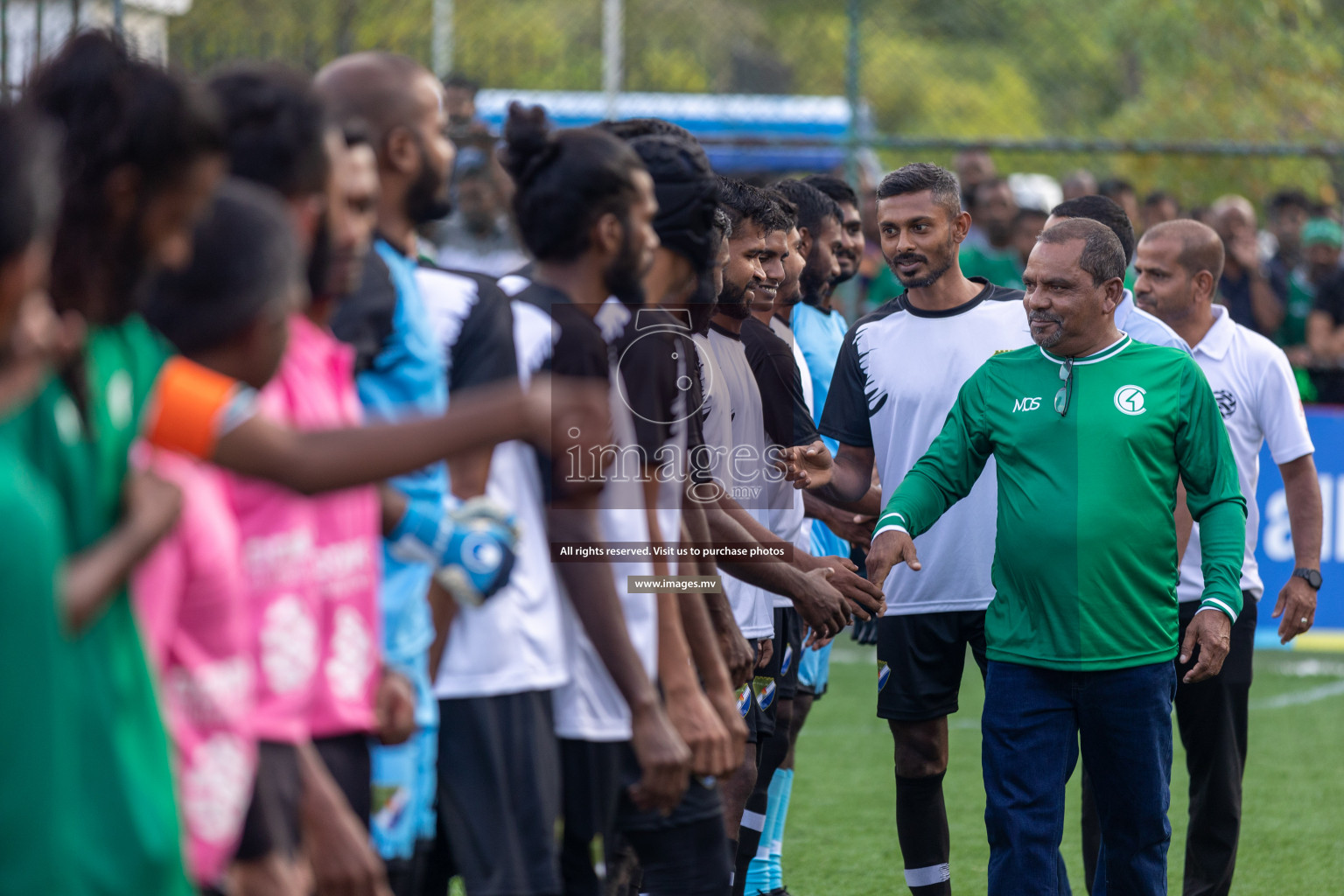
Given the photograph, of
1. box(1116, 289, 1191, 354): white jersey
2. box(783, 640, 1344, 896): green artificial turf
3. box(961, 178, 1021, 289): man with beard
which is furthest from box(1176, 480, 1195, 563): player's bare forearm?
box(961, 178, 1021, 289): man with beard

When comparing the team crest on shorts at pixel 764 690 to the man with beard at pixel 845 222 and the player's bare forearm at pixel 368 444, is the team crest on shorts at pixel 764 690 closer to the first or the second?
the man with beard at pixel 845 222

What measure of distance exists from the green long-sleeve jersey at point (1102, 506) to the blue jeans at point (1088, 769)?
0.33 feet

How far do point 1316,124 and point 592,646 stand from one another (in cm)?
1279

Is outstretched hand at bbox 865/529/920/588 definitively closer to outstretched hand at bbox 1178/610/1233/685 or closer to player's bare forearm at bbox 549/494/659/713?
outstretched hand at bbox 1178/610/1233/685

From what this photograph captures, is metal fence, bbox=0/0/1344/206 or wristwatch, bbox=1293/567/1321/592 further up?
metal fence, bbox=0/0/1344/206

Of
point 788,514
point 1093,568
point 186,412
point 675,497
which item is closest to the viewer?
point 186,412

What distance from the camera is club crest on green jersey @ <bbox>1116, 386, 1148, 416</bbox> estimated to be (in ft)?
16.5

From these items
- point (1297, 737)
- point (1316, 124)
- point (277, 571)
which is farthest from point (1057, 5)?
point (277, 571)

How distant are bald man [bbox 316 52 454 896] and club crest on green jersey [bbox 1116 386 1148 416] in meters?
2.47

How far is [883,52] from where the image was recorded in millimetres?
13125

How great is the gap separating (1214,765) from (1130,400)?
5.69 ft

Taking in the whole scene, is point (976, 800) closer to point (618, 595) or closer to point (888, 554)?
point (888, 554)

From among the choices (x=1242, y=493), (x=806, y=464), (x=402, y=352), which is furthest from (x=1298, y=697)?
(x=402, y=352)

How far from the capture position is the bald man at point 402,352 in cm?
314
